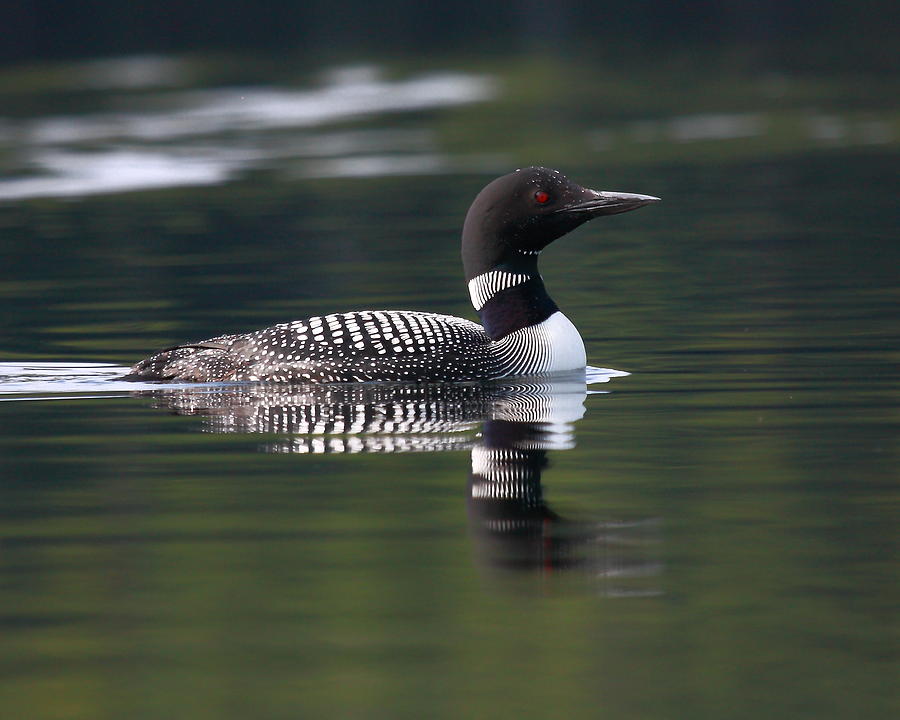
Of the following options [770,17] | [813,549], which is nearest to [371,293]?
[813,549]

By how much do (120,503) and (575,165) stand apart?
15.0m

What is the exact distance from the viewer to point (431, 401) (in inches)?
327

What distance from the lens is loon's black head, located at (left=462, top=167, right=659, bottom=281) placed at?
9.04 metres

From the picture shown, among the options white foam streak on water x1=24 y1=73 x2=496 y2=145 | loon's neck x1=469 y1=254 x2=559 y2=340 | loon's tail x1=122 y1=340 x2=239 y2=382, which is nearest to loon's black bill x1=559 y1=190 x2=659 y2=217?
loon's neck x1=469 y1=254 x2=559 y2=340

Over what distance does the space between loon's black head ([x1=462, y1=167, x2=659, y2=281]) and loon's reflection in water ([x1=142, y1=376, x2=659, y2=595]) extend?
2.18 feet

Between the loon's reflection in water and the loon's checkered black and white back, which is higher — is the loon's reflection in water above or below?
below

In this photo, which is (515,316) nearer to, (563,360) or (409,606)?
(563,360)

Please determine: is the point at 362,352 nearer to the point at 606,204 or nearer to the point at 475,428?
the point at 475,428

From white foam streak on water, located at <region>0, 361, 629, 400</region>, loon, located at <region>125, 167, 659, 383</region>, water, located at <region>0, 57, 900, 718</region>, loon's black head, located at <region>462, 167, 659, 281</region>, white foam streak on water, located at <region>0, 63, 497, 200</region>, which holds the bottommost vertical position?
water, located at <region>0, 57, 900, 718</region>

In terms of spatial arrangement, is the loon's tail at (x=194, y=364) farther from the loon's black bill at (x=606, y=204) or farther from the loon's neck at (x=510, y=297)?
the loon's black bill at (x=606, y=204)

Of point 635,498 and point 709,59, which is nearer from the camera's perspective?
point 635,498

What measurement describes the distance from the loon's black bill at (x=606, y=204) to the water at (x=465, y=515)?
70cm

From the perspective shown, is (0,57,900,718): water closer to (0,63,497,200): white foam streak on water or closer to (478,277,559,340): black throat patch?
(478,277,559,340): black throat patch

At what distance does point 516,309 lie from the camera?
29.5ft
